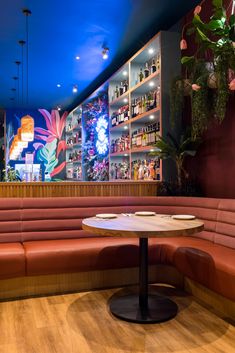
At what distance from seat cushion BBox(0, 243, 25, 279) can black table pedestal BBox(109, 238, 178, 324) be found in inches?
35.5

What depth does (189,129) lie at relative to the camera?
4.46 metres

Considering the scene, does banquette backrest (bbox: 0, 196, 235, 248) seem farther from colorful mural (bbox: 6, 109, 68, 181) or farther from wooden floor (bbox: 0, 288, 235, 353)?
colorful mural (bbox: 6, 109, 68, 181)

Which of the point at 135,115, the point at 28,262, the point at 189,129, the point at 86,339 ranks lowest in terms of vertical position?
the point at 86,339

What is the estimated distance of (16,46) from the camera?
6.07 metres

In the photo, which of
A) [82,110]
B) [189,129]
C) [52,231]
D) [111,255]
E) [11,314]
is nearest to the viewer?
[11,314]

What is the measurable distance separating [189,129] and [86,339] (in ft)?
9.47

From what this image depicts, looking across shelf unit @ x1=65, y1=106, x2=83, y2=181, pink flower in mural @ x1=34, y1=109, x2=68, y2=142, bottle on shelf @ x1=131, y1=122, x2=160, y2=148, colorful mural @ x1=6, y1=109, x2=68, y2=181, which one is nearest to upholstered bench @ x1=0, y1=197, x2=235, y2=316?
bottle on shelf @ x1=131, y1=122, x2=160, y2=148

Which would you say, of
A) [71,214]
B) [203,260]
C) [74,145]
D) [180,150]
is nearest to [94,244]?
[71,214]

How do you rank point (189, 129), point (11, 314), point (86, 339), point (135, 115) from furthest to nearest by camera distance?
1. point (135, 115)
2. point (189, 129)
3. point (11, 314)
4. point (86, 339)

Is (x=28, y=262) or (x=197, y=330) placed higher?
(x=28, y=262)

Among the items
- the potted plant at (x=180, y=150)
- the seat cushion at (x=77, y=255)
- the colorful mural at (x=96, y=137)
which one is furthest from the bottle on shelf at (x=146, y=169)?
the seat cushion at (x=77, y=255)

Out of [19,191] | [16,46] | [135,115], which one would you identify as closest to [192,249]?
[19,191]

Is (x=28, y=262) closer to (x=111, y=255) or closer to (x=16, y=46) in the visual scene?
(x=111, y=255)

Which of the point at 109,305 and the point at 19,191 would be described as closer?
the point at 109,305
